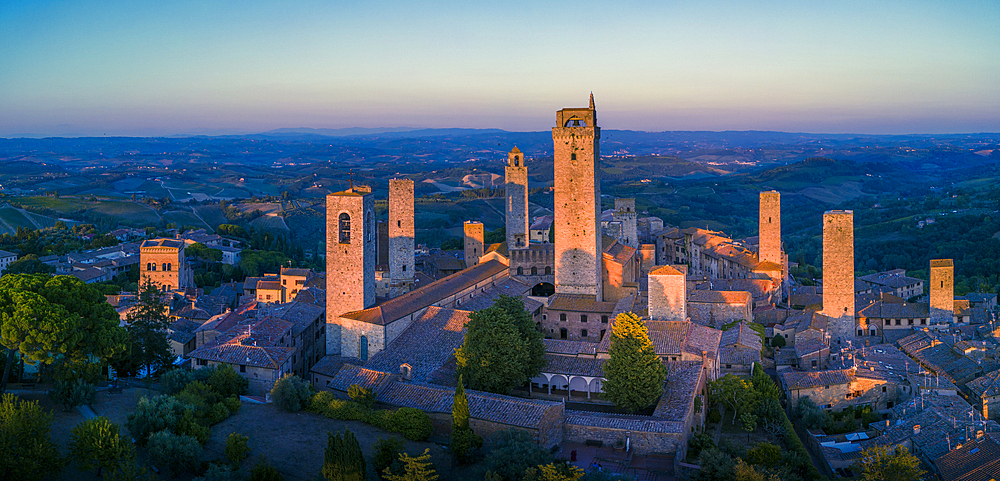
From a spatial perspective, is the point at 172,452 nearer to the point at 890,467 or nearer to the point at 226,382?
the point at 226,382

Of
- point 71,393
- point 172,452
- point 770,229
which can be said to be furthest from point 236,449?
point 770,229

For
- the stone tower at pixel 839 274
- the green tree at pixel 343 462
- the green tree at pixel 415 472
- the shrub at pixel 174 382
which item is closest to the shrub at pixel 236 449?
the green tree at pixel 343 462

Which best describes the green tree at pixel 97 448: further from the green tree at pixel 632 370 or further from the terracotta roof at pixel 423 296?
the green tree at pixel 632 370

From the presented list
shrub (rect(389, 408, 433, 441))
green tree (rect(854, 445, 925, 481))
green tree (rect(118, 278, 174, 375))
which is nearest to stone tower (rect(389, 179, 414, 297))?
green tree (rect(118, 278, 174, 375))

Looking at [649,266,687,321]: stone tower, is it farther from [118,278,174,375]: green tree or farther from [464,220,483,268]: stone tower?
[118,278,174,375]: green tree

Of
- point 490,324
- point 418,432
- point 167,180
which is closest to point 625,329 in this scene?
point 490,324

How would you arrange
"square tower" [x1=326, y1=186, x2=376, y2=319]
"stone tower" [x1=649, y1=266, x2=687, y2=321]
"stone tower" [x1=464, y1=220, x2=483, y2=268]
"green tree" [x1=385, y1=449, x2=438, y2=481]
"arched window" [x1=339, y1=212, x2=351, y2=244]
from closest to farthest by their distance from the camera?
1. "green tree" [x1=385, y1=449, x2=438, y2=481]
2. "square tower" [x1=326, y1=186, x2=376, y2=319]
3. "arched window" [x1=339, y1=212, x2=351, y2=244]
4. "stone tower" [x1=649, y1=266, x2=687, y2=321]
5. "stone tower" [x1=464, y1=220, x2=483, y2=268]
